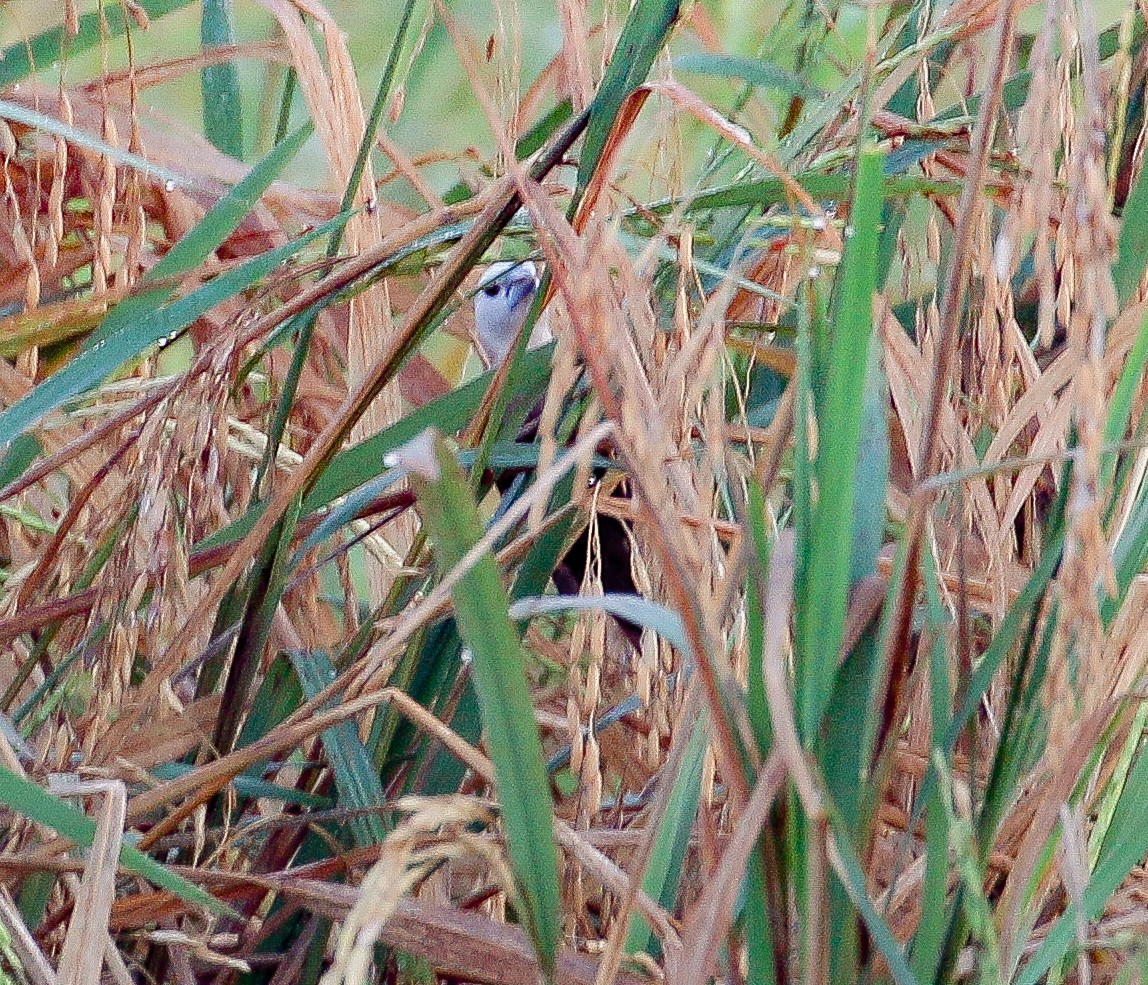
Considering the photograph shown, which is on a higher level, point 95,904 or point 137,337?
point 137,337

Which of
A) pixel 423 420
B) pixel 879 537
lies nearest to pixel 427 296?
pixel 423 420

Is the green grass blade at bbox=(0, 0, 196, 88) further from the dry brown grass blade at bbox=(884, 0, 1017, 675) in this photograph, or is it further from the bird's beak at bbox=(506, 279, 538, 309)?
the bird's beak at bbox=(506, 279, 538, 309)

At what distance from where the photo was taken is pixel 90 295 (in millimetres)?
753

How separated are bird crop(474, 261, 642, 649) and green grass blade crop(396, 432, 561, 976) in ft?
0.43

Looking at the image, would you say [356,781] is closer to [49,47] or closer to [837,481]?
[837,481]

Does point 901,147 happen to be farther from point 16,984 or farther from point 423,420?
point 16,984

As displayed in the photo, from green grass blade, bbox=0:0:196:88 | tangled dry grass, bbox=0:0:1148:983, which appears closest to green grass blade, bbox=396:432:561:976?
tangled dry grass, bbox=0:0:1148:983

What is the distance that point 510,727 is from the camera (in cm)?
39

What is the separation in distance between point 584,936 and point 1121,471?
30 cm

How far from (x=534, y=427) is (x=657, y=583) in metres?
0.36

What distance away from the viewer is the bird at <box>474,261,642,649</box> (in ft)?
2.40

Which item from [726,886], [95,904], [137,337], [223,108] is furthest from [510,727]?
[223,108]

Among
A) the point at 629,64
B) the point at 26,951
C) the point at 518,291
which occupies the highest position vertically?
the point at 629,64

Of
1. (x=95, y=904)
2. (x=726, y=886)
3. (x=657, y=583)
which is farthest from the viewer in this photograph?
(x=657, y=583)
